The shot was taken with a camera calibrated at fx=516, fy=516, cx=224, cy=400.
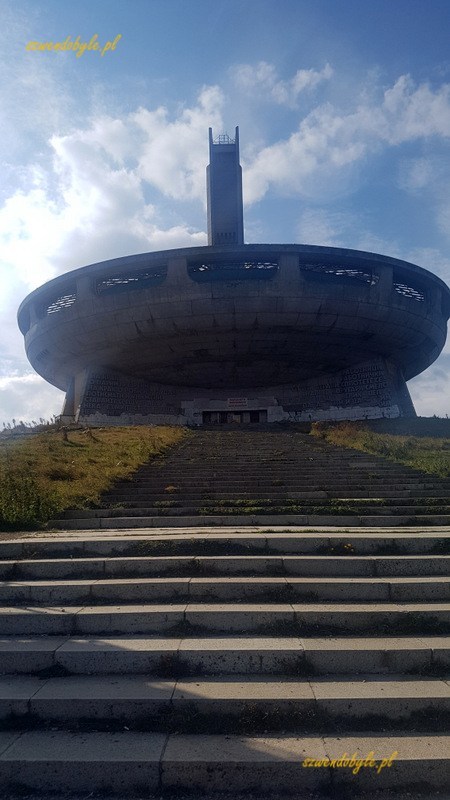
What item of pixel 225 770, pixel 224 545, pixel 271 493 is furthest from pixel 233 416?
pixel 225 770

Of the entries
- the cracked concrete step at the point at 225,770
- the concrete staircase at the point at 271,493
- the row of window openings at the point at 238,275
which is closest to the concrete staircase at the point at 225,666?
the cracked concrete step at the point at 225,770

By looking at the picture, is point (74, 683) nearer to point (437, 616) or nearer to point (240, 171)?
point (437, 616)

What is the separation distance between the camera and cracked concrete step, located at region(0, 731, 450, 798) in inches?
118

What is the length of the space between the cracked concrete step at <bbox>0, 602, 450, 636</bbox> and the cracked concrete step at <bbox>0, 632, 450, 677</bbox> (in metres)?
0.26

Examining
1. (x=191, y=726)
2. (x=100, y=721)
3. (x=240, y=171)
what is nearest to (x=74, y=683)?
(x=100, y=721)

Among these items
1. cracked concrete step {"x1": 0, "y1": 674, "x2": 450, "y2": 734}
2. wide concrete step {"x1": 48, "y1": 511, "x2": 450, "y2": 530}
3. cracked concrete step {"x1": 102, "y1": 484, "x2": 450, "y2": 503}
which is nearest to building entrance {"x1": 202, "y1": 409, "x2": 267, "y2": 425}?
cracked concrete step {"x1": 102, "y1": 484, "x2": 450, "y2": 503}

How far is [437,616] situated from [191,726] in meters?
2.30

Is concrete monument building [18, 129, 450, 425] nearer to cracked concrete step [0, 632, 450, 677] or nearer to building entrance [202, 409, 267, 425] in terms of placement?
building entrance [202, 409, 267, 425]

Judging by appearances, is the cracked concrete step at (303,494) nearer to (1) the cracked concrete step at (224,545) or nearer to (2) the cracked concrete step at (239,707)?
(1) the cracked concrete step at (224,545)

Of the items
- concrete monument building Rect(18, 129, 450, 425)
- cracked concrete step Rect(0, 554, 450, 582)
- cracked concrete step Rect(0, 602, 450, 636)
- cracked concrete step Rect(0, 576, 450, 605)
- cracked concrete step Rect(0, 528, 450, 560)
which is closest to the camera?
cracked concrete step Rect(0, 602, 450, 636)

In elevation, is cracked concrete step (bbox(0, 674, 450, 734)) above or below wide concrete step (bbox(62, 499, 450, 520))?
below

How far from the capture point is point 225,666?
391 centimetres

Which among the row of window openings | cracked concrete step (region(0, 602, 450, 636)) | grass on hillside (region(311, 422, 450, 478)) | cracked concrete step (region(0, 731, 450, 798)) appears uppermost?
the row of window openings

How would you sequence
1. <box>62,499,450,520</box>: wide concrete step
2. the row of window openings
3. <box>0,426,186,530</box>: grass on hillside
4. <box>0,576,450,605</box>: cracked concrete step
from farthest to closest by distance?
the row of window openings < <box>62,499,450,520</box>: wide concrete step < <box>0,426,186,530</box>: grass on hillside < <box>0,576,450,605</box>: cracked concrete step
